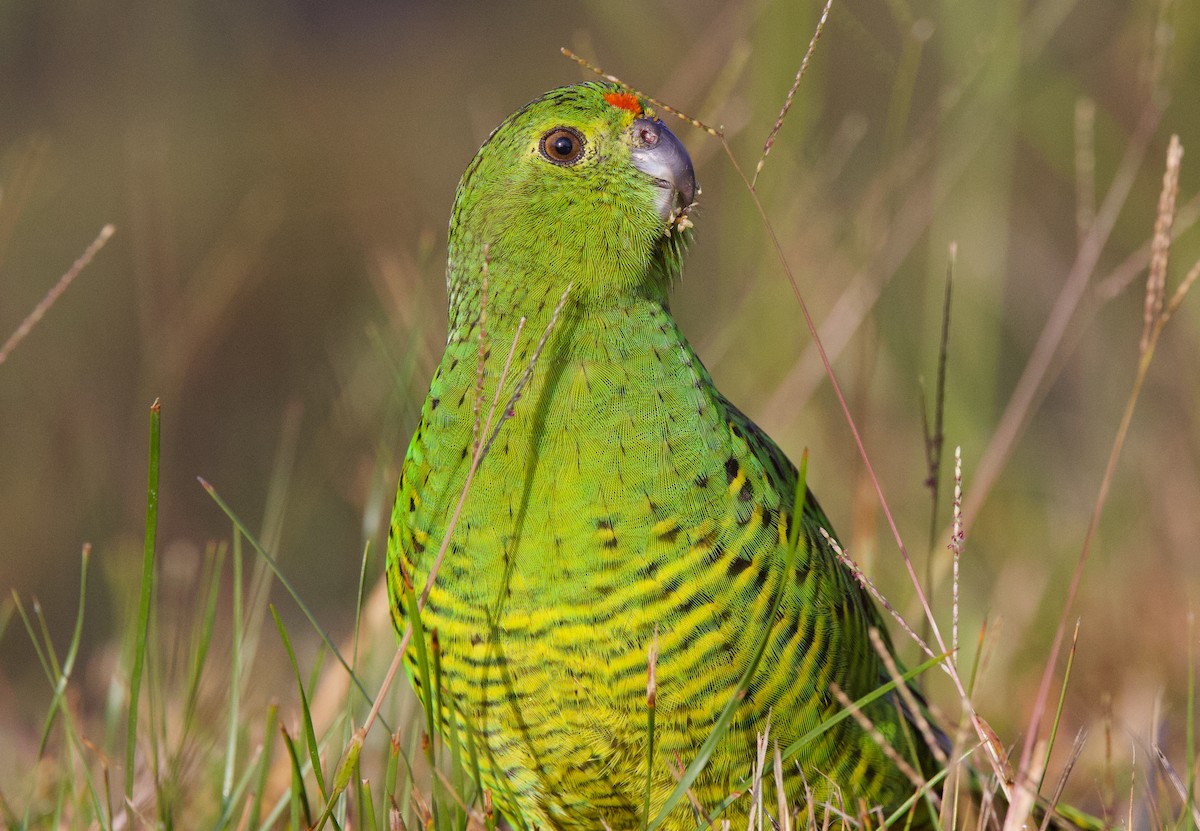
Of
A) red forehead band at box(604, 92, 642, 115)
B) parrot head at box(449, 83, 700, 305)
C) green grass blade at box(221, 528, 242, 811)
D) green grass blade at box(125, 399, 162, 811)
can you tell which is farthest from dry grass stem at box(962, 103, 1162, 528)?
green grass blade at box(125, 399, 162, 811)

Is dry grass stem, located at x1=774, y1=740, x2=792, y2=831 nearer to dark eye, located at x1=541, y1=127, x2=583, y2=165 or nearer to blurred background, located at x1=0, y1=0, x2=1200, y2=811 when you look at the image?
blurred background, located at x1=0, y1=0, x2=1200, y2=811

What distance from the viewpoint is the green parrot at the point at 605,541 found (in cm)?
250

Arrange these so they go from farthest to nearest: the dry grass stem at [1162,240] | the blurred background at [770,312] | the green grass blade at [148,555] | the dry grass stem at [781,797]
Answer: the blurred background at [770,312] → the dry grass stem at [781,797] → the dry grass stem at [1162,240] → the green grass blade at [148,555]

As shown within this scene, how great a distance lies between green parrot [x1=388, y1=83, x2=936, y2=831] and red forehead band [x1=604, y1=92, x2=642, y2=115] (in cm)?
3

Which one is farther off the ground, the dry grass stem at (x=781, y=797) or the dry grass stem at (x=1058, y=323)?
the dry grass stem at (x=1058, y=323)

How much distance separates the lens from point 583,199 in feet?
9.48

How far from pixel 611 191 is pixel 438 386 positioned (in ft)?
1.89

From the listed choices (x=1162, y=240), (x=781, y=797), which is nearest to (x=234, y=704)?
(x=781, y=797)

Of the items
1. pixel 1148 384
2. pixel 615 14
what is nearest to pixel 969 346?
pixel 1148 384

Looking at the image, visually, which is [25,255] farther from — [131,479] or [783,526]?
[783,526]

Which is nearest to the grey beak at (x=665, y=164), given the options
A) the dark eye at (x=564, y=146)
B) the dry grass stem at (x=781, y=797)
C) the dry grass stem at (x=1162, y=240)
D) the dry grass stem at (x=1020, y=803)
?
the dark eye at (x=564, y=146)

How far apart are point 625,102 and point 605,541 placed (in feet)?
3.53

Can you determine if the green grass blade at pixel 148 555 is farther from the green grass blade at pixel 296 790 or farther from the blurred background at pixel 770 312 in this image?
the blurred background at pixel 770 312

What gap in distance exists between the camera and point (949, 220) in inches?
223
